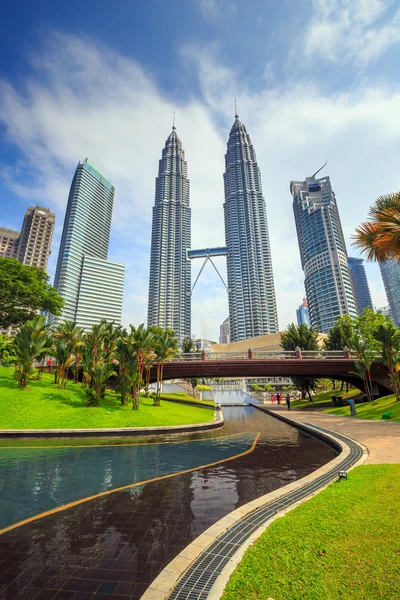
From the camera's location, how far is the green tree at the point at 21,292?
41.5 metres

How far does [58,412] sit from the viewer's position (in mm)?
22797

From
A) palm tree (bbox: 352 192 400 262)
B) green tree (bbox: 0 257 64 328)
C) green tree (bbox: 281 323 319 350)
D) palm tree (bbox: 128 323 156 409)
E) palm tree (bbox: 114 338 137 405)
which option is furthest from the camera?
green tree (bbox: 281 323 319 350)

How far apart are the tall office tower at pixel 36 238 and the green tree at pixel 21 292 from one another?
162082 mm

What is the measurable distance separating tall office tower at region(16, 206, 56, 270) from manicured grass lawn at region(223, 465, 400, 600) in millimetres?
213840

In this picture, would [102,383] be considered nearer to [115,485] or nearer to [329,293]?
[115,485]

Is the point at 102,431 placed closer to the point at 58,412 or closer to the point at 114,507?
the point at 58,412

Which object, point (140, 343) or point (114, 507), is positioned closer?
point (114, 507)

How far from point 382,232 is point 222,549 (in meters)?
14.1

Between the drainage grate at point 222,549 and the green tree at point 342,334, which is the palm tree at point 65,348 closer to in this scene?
the drainage grate at point 222,549

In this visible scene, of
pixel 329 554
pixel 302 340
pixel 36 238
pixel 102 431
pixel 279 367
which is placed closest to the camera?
pixel 329 554

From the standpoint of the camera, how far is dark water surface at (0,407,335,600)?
488cm

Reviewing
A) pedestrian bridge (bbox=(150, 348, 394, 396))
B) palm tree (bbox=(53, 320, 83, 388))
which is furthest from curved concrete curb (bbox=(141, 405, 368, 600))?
pedestrian bridge (bbox=(150, 348, 394, 396))

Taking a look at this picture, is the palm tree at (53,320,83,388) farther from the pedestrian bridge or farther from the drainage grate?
the drainage grate

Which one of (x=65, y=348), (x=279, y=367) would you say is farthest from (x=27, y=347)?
(x=279, y=367)
